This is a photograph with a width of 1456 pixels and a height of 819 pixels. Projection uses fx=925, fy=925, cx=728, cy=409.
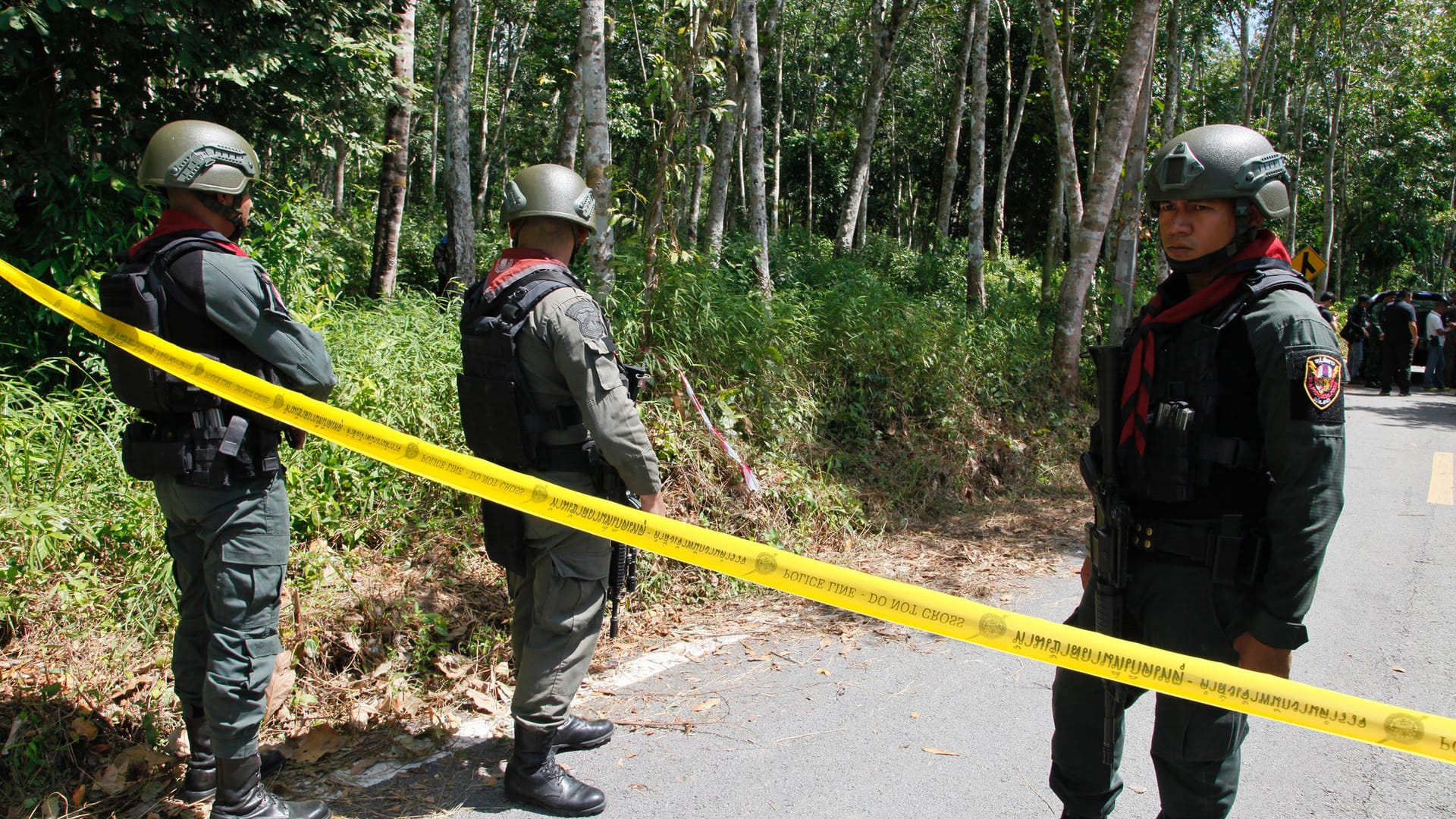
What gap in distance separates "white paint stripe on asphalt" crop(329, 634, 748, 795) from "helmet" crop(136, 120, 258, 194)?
1.99 metres

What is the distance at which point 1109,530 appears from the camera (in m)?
2.38

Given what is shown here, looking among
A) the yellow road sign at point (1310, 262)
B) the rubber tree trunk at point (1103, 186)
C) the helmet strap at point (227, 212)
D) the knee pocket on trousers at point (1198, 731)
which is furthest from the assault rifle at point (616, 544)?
the yellow road sign at point (1310, 262)

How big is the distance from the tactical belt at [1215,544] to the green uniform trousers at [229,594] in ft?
8.31

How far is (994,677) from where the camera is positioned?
13.3ft

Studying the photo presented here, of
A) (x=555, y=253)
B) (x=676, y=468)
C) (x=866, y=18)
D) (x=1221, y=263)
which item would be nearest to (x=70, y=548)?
(x=555, y=253)

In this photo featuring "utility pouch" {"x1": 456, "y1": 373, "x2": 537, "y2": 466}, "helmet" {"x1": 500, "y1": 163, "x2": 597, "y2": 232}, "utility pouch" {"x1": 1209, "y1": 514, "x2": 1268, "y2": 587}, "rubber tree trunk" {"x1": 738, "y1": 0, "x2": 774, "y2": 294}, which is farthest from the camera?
"rubber tree trunk" {"x1": 738, "y1": 0, "x2": 774, "y2": 294}

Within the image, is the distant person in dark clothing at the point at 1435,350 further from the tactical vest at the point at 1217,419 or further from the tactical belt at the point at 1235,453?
the tactical belt at the point at 1235,453

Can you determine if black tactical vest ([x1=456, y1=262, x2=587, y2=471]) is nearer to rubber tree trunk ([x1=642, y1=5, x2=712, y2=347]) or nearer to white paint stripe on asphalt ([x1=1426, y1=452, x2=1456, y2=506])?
rubber tree trunk ([x1=642, y1=5, x2=712, y2=347])

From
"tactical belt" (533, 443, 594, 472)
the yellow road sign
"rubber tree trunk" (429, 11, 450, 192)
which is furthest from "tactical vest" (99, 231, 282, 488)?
"rubber tree trunk" (429, 11, 450, 192)

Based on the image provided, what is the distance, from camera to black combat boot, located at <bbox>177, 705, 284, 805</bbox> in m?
2.94

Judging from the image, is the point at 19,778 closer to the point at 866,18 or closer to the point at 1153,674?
the point at 1153,674

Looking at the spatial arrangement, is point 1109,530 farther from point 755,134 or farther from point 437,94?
point 437,94

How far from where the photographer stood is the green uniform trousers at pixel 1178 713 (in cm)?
221

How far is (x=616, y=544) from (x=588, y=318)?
839 millimetres
